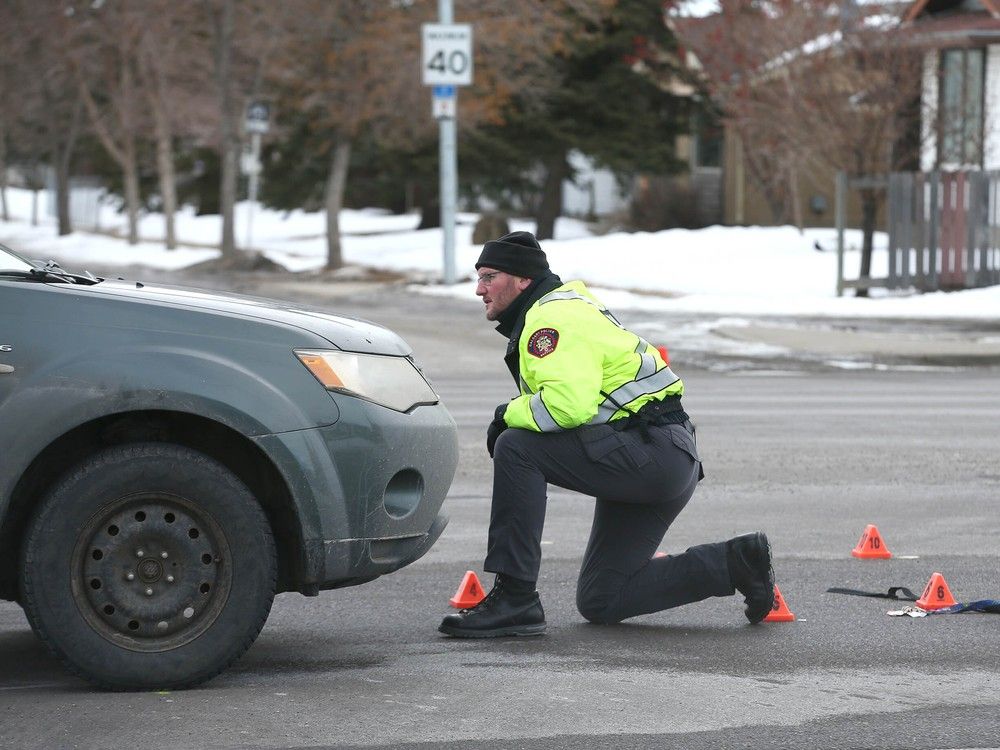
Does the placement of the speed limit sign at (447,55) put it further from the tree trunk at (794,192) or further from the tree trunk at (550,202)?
the tree trunk at (550,202)

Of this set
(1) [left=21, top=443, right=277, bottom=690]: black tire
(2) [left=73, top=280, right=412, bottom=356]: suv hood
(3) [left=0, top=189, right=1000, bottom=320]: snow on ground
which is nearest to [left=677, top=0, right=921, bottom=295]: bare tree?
(3) [left=0, top=189, right=1000, bottom=320]: snow on ground

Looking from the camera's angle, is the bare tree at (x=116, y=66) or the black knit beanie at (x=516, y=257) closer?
the black knit beanie at (x=516, y=257)

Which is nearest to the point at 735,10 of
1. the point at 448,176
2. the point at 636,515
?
the point at 448,176

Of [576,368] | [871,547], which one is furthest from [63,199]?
[576,368]

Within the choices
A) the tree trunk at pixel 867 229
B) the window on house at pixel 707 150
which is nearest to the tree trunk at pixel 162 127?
the window on house at pixel 707 150

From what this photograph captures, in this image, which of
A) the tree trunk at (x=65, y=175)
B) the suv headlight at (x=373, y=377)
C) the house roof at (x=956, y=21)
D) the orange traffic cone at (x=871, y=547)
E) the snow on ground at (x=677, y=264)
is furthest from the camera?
the tree trunk at (x=65, y=175)

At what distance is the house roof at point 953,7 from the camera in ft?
106

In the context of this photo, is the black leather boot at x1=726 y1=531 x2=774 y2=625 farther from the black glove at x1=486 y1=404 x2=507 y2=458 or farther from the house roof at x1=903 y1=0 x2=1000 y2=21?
the house roof at x1=903 y1=0 x2=1000 y2=21

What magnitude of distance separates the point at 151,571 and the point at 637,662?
1602mm

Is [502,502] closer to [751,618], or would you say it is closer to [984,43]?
[751,618]

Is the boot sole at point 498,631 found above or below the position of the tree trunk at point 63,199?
below

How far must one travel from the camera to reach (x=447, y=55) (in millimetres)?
26188

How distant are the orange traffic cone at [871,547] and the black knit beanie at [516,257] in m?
2.35

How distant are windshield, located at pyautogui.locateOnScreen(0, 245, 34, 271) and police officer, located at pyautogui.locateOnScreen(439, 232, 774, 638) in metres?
1.51
